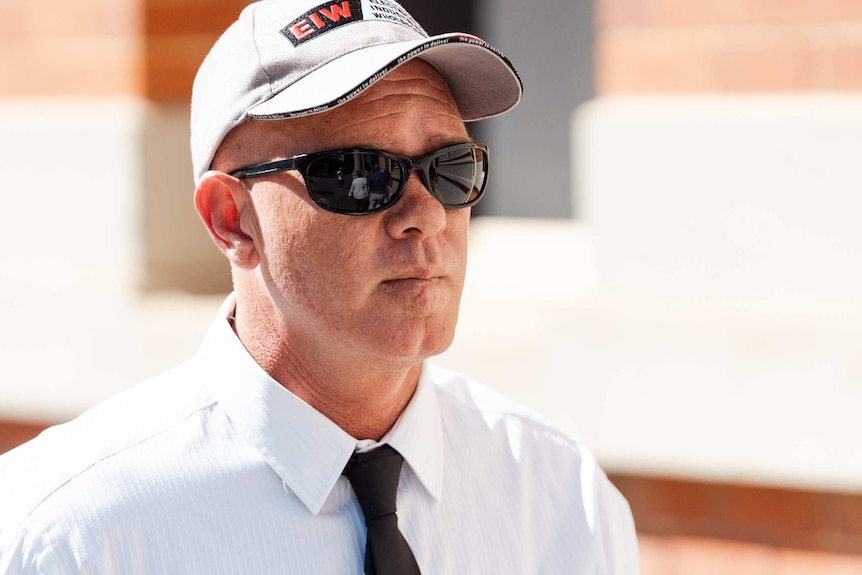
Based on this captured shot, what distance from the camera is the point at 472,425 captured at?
213cm

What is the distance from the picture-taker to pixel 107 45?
443cm

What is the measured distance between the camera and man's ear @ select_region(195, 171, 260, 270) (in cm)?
188

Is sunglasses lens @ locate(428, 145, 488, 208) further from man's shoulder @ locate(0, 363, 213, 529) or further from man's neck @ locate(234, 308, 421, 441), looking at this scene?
man's shoulder @ locate(0, 363, 213, 529)

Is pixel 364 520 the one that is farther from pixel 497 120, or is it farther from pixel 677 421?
pixel 497 120

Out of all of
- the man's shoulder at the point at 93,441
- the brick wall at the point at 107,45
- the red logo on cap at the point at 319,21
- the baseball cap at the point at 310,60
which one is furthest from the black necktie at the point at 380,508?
the brick wall at the point at 107,45

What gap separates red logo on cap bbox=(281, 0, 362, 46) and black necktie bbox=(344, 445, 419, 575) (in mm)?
A: 689

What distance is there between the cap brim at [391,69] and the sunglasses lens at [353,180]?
102mm

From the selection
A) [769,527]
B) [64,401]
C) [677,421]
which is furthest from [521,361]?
[64,401]

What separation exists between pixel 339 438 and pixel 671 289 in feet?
6.67

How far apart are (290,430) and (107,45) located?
9.92 ft

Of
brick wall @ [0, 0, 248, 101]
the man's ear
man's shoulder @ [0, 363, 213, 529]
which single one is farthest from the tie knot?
brick wall @ [0, 0, 248, 101]

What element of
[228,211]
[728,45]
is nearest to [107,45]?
[728,45]

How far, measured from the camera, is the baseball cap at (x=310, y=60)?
1.74m

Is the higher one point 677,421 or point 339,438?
point 339,438
